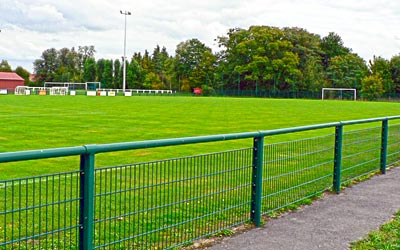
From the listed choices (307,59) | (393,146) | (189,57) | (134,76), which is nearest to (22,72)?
(134,76)

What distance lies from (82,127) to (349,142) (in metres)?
13.6

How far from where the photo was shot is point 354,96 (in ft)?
307

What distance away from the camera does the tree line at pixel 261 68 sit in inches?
3917

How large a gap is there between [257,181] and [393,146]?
8.02 metres

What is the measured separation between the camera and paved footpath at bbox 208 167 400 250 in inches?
235

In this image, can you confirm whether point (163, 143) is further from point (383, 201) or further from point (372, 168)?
point (372, 168)

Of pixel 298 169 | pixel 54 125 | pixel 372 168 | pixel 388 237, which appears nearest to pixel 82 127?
pixel 54 125

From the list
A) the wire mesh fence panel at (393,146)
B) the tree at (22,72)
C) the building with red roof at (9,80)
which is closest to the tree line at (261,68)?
the building with red roof at (9,80)

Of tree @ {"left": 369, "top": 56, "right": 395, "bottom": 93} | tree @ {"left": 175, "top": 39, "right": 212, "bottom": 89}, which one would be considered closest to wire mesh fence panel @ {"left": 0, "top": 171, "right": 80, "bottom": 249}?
tree @ {"left": 369, "top": 56, "right": 395, "bottom": 93}

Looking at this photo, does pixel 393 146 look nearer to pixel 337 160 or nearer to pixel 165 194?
pixel 337 160

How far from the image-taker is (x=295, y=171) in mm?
7809

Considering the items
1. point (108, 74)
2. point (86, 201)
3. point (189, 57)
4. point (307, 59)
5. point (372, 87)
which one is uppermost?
point (189, 57)

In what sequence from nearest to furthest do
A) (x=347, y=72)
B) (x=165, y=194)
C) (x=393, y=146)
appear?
(x=165, y=194)
(x=393, y=146)
(x=347, y=72)

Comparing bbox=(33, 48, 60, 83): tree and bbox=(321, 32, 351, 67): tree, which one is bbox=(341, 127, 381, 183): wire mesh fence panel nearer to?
bbox=(321, 32, 351, 67): tree
